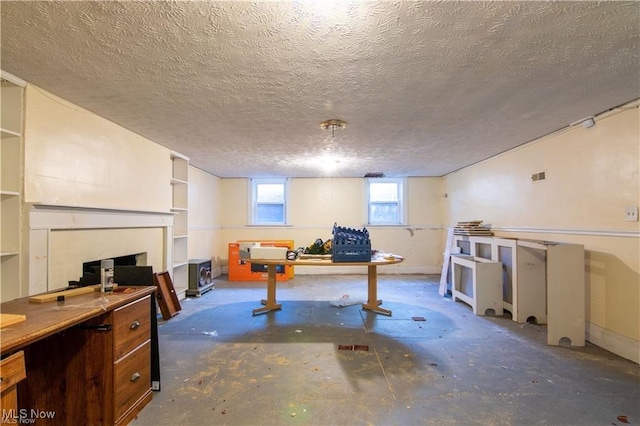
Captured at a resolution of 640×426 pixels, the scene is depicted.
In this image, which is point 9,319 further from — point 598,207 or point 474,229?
point 474,229

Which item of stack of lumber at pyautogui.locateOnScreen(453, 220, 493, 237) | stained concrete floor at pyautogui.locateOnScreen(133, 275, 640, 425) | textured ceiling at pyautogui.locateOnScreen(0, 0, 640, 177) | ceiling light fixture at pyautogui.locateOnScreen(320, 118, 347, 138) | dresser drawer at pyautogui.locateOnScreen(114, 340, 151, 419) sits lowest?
stained concrete floor at pyautogui.locateOnScreen(133, 275, 640, 425)

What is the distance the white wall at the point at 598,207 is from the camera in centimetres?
253

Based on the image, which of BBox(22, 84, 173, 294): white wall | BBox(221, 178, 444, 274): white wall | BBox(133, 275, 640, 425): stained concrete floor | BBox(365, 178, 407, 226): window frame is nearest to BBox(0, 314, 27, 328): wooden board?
BBox(133, 275, 640, 425): stained concrete floor

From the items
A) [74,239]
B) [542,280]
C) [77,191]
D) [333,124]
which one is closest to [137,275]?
[74,239]

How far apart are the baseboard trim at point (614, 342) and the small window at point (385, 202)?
4.09 meters

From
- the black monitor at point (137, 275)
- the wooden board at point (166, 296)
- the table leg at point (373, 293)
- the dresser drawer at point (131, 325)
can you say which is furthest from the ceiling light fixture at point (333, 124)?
the wooden board at point (166, 296)

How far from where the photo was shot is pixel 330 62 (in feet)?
5.99

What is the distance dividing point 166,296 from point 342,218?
4068 millimetres

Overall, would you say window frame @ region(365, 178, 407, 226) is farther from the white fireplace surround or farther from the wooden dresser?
the wooden dresser

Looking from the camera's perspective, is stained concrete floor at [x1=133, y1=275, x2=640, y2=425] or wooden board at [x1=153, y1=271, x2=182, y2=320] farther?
wooden board at [x1=153, y1=271, x2=182, y2=320]

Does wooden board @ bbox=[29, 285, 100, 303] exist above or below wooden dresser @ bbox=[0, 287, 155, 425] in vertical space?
above

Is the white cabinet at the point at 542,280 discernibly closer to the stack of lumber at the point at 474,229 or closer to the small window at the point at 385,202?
the stack of lumber at the point at 474,229

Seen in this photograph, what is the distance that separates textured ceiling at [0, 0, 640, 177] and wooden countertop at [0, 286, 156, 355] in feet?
4.88

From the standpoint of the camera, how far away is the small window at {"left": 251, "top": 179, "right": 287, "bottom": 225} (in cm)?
685
